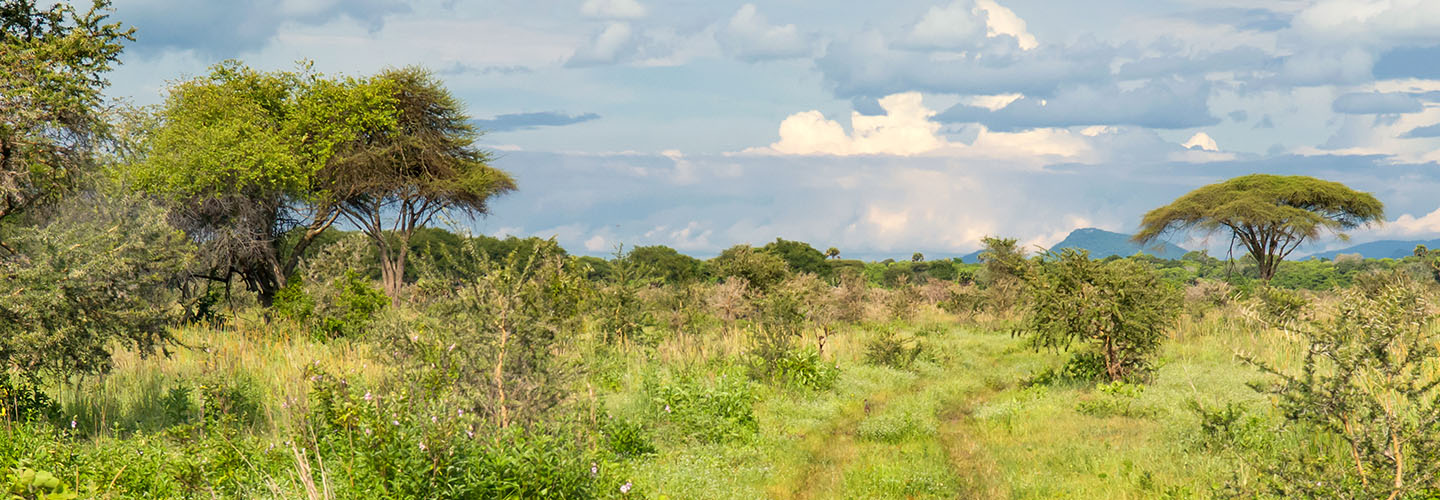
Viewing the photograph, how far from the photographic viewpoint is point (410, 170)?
3116 centimetres

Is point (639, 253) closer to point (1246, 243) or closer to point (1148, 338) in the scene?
point (1246, 243)

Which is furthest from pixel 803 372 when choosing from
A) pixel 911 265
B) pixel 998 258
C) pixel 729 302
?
pixel 911 265

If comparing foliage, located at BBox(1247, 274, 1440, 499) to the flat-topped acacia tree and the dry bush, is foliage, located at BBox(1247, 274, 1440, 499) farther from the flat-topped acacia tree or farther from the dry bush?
the flat-topped acacia tree

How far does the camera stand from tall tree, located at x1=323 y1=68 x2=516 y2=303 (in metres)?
29.5

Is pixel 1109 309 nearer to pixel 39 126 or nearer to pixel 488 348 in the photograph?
pixel 488 348

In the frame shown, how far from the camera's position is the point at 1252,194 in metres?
37.9

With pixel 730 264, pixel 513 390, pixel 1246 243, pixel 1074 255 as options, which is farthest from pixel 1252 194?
pixel 513 390

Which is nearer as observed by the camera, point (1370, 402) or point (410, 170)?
point (1370, 402)

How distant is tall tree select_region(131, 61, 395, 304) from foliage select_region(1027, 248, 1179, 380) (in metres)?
19.6

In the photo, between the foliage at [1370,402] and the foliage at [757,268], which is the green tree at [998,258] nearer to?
the foliage at [757,268]

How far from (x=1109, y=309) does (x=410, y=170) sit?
24.3 m

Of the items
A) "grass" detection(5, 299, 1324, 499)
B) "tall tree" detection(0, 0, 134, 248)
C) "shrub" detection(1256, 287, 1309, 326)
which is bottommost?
"grass" detection(5, 299, 1324, 499)

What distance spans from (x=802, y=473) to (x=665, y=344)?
657 centimetres

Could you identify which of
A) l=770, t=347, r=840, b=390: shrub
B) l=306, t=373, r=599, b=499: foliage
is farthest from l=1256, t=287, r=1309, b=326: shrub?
l=770, t=347, r=840, b=390: shrub
